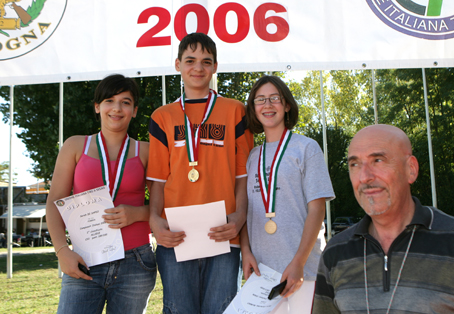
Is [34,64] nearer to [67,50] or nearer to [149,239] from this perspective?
[67,50]

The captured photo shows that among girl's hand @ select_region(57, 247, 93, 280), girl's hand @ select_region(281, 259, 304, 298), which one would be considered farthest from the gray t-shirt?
girl's hand @ select_region(57, 247, 93, 280)

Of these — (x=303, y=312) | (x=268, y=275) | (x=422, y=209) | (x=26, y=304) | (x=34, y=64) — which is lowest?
(x=26, y=304)

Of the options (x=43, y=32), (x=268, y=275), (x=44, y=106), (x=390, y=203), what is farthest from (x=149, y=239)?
(x=44, y=106)

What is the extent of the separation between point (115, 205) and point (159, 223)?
12.4 inches

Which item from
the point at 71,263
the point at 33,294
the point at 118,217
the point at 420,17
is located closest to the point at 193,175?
the point at 118,217

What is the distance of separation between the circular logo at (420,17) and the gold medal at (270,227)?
261 centimetres

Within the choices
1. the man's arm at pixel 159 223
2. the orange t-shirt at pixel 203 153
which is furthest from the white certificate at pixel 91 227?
the orange t-shirt at pixel 203 153

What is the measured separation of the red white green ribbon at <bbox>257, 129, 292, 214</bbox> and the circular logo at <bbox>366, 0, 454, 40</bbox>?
6.95ft

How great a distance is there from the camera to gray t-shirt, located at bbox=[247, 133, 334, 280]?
2.24m

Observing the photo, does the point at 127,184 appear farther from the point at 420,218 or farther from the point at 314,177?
the point at 420,218

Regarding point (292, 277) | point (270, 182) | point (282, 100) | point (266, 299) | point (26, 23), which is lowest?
point (266, 299)

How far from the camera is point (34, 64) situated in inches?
155

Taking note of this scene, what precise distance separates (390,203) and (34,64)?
3.78 metres

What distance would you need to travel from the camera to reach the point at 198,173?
2.32 metres
